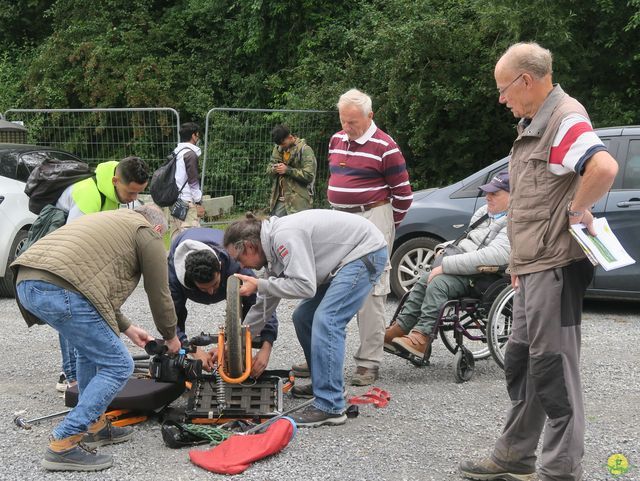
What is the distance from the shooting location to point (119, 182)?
17.9 ft

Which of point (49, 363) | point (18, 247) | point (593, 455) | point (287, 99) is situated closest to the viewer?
point (593, 455)

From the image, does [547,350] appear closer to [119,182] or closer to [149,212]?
[149,212]

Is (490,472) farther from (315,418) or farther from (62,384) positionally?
(62,384)

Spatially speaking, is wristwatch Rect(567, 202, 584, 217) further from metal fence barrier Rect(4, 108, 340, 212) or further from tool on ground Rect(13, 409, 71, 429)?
metal fence barrier Rect(4, 108, 340, 212)

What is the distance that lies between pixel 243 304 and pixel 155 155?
8.57m

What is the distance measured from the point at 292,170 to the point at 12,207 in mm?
3317

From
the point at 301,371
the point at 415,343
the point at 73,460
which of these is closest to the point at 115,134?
the point at 301,371

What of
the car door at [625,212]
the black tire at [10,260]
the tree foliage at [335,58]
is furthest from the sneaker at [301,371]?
the tree foliage at [335,58]

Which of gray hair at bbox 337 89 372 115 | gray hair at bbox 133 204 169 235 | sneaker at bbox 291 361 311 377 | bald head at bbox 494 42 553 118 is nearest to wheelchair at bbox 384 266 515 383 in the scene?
sneaker at bbox 291 361 311 377

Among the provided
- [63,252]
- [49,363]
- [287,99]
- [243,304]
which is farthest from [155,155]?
[63,252]

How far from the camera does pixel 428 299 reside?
6.41 m

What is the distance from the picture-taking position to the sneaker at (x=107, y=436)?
4992 millimetres

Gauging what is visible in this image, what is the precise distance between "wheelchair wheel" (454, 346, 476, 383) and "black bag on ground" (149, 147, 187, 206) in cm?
523

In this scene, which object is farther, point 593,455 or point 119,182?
point 119,182
